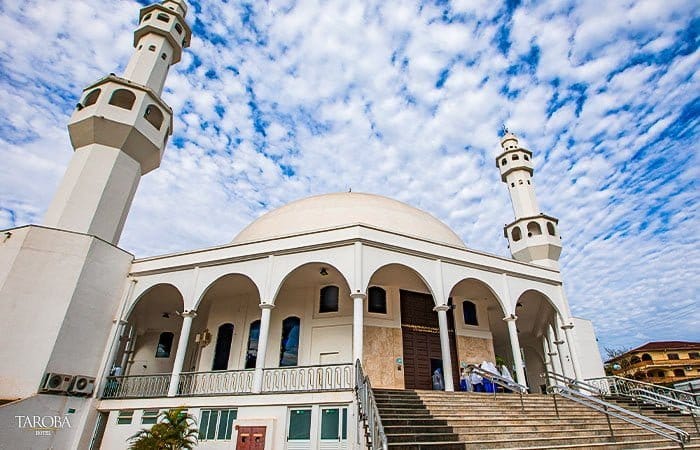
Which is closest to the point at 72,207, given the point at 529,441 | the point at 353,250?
the point at 353,250

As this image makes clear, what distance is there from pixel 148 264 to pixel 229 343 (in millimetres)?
4300

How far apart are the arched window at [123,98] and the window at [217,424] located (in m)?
13.2

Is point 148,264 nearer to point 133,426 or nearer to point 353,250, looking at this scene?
point 133,426

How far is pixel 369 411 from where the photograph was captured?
7406 millimetres

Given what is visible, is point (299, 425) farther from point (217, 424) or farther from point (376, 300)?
point (376, 300)

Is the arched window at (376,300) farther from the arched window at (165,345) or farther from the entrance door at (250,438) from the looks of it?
the arched window at (165,345)

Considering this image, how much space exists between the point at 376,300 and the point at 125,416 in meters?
8.90

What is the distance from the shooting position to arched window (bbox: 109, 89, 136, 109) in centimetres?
1695

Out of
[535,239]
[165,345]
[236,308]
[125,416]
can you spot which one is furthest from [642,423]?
[165,345]

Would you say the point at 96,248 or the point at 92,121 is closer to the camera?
the point at 96,248

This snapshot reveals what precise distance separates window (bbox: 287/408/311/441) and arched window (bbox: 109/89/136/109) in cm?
1446

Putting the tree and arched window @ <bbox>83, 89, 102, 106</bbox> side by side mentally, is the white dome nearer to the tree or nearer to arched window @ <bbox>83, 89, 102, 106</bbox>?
the tree

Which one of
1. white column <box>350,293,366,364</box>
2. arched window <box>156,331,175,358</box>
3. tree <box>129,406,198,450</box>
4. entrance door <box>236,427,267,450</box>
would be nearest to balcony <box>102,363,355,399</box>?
white column <box>350,293,366,364</box>

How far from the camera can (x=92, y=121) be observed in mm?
15430
